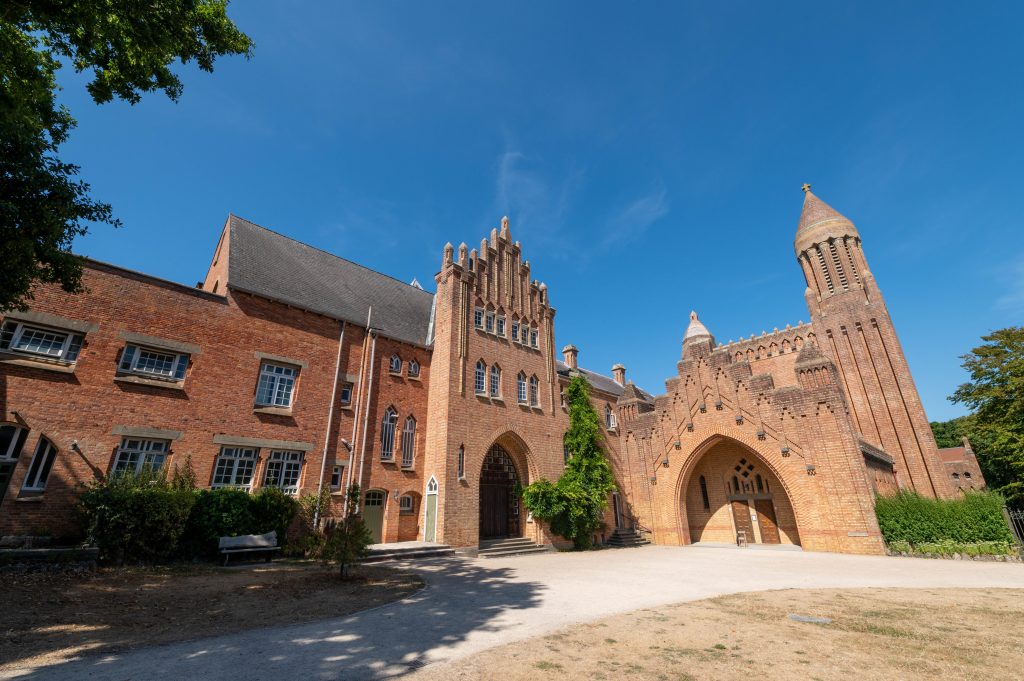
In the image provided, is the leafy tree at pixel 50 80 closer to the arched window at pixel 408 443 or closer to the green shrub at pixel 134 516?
the green shrub at pixel 134 516

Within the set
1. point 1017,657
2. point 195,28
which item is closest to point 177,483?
point 195,28

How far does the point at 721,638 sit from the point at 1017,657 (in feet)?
11.5

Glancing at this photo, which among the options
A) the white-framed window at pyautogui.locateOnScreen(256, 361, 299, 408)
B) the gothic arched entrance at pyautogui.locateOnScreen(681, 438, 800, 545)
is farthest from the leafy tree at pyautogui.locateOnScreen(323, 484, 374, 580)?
the gothic arched entrance at pyautogui.locateOnScreen(681, 438, 800, 545)

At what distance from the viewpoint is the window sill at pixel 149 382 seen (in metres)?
13.7

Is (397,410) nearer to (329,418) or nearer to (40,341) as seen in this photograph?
(329,418)

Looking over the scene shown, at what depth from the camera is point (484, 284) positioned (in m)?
23.1

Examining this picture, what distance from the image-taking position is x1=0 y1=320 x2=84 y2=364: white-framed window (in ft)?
40.5

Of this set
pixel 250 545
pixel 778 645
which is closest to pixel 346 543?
pixel 250 545

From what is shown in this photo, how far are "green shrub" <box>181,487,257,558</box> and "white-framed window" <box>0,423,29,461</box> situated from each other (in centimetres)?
455

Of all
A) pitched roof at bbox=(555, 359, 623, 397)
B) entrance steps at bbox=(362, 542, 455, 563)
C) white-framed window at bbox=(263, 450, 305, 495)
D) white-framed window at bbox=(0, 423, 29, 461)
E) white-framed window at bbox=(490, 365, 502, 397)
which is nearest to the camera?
white-framed window at bbox=(0, 423, 29, 461)

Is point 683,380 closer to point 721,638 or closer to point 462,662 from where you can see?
point 721,638

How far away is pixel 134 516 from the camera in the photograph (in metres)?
11.8

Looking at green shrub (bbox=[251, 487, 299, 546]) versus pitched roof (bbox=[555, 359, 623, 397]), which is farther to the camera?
pitched roof (bbox=[555, 359, 623, 397])

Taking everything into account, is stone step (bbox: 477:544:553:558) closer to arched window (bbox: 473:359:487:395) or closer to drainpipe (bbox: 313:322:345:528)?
drainpipe (bbox: 313:322:345:528)
